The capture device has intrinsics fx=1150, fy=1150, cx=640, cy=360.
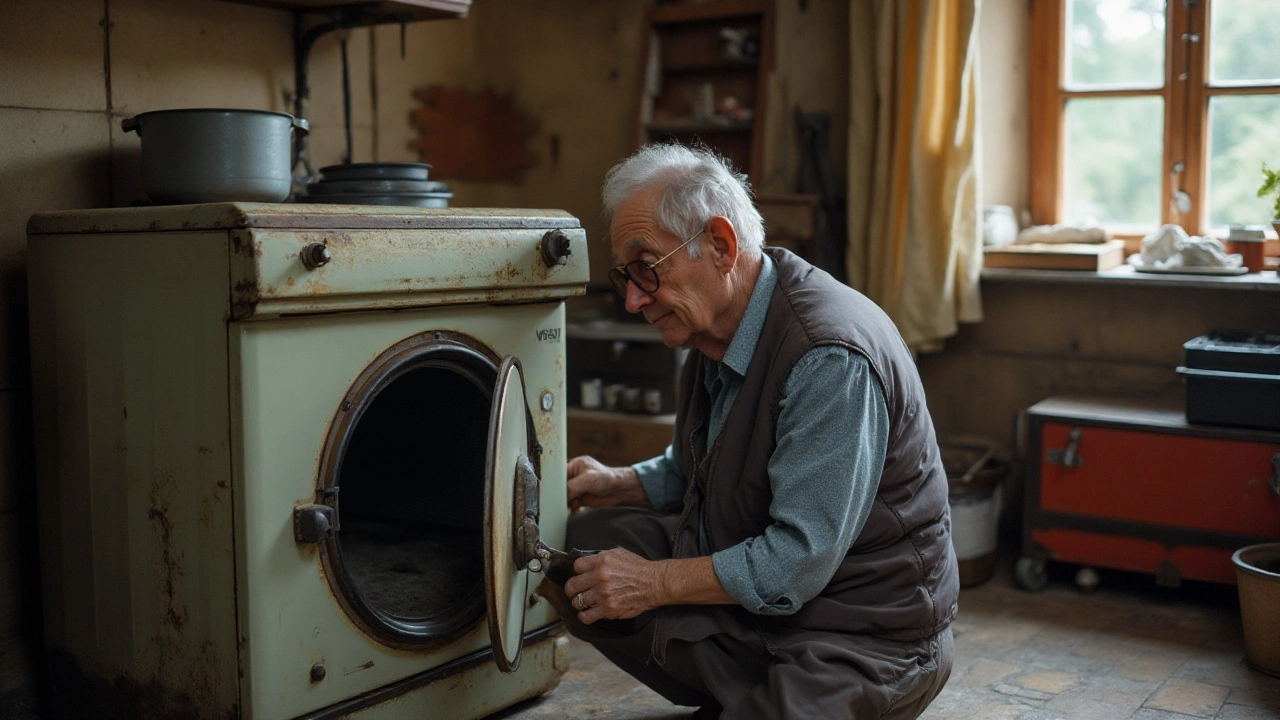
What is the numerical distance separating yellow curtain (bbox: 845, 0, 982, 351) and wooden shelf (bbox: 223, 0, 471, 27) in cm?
131

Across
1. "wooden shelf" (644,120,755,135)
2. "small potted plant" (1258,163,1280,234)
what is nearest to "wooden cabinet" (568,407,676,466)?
"wooden shelf" (644,120,755,135)

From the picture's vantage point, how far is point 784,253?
2.09m

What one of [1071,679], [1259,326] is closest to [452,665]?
[1071,679]

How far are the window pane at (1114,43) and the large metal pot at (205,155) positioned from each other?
8.64 feet

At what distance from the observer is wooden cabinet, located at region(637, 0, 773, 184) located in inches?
149

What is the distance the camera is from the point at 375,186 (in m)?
2.39

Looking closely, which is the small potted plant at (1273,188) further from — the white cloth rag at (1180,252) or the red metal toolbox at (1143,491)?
the red metal toolbox at (1143,491)

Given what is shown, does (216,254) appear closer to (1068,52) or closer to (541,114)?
(541,114)

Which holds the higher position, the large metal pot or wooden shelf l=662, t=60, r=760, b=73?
wooden shelf l=662, t=60, r=760, b=73

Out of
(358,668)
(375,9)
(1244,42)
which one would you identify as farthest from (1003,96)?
(358,668)

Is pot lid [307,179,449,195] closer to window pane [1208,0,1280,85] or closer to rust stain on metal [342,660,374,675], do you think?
rust stain on metal [342,660,374,675]

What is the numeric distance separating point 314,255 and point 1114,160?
9.19ft

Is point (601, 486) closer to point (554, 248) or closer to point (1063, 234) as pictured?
point (554, 248)

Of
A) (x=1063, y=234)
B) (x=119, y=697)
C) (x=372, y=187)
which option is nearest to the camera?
(x=119, y=697)
